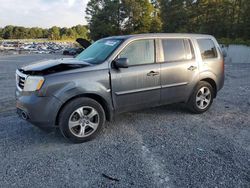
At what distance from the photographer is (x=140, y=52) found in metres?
4.40

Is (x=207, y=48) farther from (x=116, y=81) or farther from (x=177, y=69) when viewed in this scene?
(x=116, y=81)

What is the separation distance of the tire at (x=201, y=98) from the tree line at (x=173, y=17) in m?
22.3

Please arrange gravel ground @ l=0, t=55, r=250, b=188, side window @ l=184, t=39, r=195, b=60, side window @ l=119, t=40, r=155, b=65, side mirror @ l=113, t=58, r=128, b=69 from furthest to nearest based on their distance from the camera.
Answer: side window @ l=184, t=39, r=195, b=60 → side window @ l=119, t=40, r=155, b=65 → side mirror @ l=113, t=58, r=128, b=69 → gravel ground @ l=0, t=55, r=250, b=188

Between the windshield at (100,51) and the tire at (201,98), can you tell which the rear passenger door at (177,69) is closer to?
the tire at (201,98)

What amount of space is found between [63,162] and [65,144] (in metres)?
0.60

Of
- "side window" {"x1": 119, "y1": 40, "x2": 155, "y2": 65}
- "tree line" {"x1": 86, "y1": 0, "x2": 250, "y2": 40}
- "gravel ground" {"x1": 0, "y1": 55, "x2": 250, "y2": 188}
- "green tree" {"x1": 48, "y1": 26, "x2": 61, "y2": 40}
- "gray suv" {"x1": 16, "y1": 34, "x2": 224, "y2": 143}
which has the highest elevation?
"green tree" {"x1": 48, "y1": 26, "x2": 61, "y2": 40}

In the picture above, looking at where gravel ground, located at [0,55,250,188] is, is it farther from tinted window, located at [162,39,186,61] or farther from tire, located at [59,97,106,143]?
tinted window, located at [162,39,186,61]

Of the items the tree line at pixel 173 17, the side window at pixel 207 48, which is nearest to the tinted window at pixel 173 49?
the side window at pixel 207 48

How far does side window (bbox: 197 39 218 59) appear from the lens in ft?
17.0

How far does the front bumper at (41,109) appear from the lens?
359 centimetres

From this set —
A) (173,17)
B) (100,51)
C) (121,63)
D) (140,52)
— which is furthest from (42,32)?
(121,63)

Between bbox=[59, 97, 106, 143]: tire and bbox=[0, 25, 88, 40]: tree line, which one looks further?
bbox=[0, 25, 88, 40]: tree line

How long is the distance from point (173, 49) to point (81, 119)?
2.34 meters

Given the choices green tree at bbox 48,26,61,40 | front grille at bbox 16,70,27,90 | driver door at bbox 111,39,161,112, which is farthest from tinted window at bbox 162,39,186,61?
green tree at bbox 48,26,61,40
